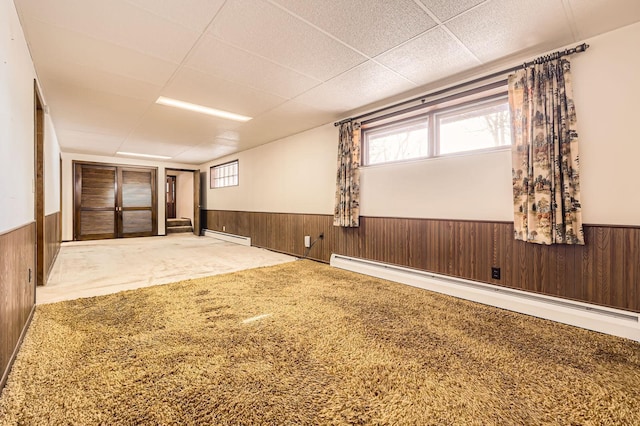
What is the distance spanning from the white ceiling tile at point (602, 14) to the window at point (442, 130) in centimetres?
73

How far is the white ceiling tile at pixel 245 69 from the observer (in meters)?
2.41

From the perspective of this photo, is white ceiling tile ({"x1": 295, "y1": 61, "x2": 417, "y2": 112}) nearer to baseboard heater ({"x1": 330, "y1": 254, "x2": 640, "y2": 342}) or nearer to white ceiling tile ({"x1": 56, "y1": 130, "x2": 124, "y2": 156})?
baseboard heater ({"x1": 330, "y1": 254, "x2": 640, "y2": 342})

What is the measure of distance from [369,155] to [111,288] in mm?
3599

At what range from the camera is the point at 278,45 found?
A: 233 centimetres

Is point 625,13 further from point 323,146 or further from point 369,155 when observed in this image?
point 323,146

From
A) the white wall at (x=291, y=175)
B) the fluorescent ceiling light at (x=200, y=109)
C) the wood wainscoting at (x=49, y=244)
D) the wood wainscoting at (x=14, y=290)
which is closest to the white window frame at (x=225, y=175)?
the white wall at (x=291, y=175)

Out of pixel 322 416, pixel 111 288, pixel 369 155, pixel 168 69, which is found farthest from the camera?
pixel 369 155

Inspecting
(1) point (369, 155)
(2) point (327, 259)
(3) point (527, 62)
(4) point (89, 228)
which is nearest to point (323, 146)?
(1) point (369, 155)

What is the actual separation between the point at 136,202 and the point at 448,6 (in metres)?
8.85

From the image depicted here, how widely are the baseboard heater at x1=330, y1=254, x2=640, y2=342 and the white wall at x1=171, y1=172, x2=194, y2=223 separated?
8986 mm

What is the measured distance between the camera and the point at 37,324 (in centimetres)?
214

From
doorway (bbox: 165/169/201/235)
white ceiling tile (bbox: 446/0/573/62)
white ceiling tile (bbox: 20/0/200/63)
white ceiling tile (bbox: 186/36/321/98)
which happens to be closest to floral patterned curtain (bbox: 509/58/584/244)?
white ceiling tile (bbox: 446/0/573/62)

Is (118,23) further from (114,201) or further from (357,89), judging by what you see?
(114,201)

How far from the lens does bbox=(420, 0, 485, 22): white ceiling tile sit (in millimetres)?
1839
